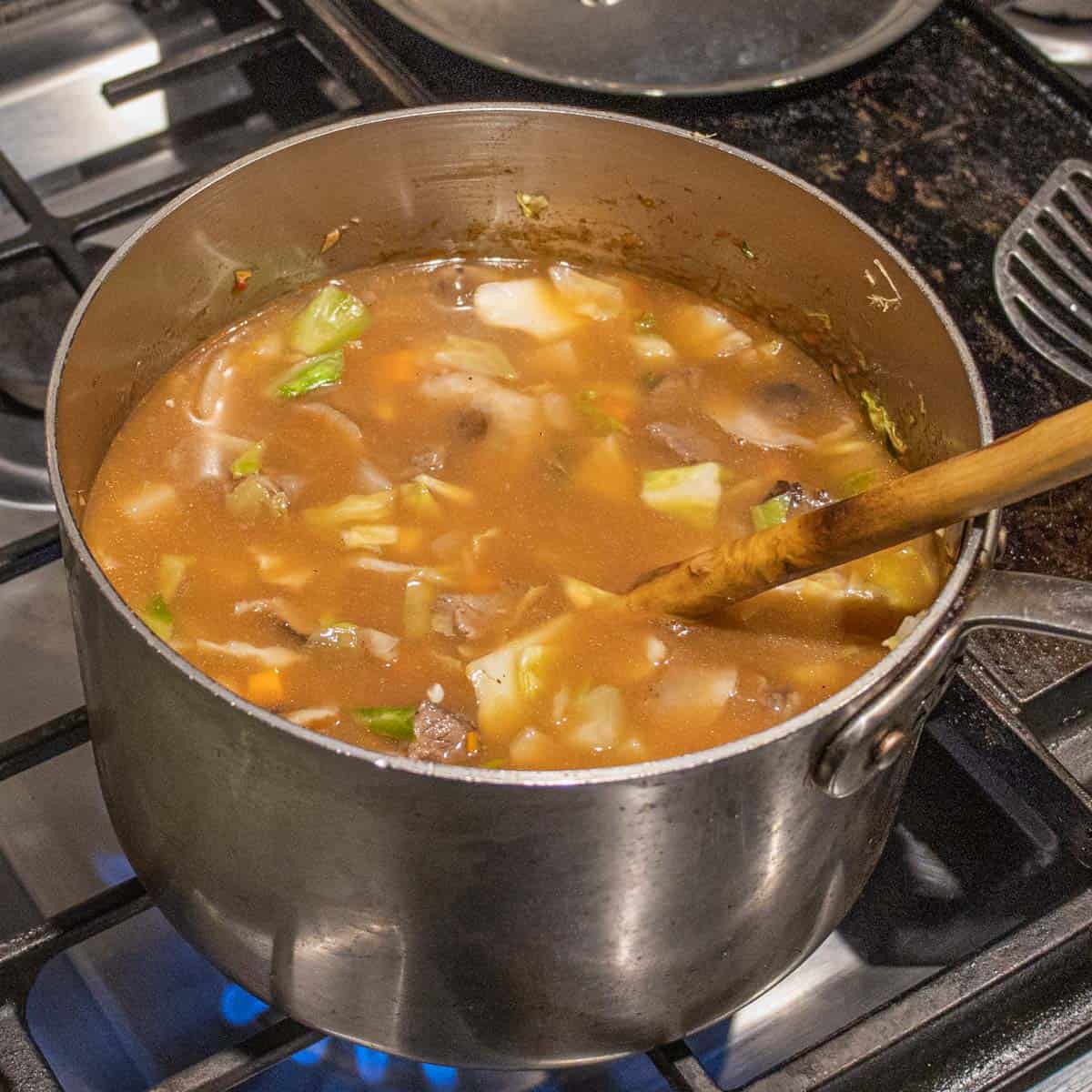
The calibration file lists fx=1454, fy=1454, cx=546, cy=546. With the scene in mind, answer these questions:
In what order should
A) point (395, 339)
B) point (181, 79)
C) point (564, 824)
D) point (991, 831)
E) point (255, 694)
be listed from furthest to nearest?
point (181, 79)
point (395, 339)
point (991, 831)
point (255, 694)
point (564, 824)

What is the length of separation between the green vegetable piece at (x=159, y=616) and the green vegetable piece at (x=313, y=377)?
375 millimetres

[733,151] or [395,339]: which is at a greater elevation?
[733,151]

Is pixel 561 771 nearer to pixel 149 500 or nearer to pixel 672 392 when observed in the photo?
pixel 149 500

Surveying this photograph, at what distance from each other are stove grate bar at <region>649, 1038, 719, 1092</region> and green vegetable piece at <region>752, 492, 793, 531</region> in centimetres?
61

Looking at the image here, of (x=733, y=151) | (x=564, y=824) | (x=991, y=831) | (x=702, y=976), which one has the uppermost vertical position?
(x=733, y=151)

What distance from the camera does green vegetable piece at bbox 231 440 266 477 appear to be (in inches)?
66.9

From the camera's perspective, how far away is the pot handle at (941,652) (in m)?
1.09

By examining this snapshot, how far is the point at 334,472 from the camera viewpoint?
1.72 meters

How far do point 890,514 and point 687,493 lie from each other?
22.6 inches

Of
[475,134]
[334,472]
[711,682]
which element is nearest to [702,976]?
[711,682]

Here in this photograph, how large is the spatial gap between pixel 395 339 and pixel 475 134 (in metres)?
0.29

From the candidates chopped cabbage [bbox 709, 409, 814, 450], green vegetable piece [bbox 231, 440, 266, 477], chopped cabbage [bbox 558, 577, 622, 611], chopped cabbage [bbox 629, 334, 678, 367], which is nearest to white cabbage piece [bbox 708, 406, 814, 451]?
chopped cabbage [bbox 709, 409, 814, 450]

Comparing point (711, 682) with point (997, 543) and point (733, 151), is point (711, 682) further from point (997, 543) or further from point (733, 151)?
point (733, 151)

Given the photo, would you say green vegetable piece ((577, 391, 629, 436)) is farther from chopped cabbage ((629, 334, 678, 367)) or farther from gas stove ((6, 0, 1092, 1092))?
gas stove ((6, 0, 1092, 1092))
